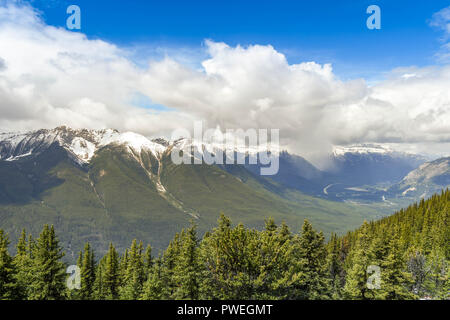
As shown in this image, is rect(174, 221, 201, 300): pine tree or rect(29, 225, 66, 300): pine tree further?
rect(29, 225, 66, 300): pine tree

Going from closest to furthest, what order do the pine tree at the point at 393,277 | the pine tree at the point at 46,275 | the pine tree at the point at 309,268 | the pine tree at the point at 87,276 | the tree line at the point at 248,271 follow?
the tree line at the point at 248,271
the pine tree at the point at 393,277
the pine tree at the point at 309,268
the pine tree at the point at 46,275
the pine tree at the point at 87,276

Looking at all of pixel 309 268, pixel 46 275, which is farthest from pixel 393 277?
pixel 46 275

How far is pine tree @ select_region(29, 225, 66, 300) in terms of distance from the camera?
2018 inches

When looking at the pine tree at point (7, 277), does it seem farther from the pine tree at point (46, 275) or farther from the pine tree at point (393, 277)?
the pine tree at point (393, 277)

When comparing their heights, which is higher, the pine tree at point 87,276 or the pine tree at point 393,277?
the pine tree at point 393,277

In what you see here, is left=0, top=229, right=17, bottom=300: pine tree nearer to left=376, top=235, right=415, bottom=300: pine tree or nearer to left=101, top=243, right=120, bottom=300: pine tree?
left=101, top=243, right=120, bottom=300: pine tree

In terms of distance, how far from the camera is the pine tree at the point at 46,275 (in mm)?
51250

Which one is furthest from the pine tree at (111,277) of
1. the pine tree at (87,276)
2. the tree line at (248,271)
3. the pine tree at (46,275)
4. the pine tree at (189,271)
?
the pine tree at (189,271)

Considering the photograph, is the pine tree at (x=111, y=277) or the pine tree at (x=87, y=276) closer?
the pine tree at (x=87, y=276)

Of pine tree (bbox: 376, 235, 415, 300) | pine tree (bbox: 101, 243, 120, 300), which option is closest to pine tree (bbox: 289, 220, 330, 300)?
pine tree (bbox: 376, 235, 415, 300)

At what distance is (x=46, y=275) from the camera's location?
2061 inches
